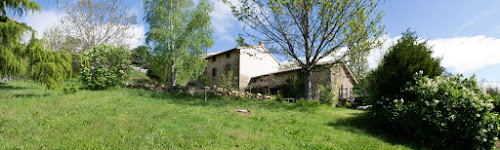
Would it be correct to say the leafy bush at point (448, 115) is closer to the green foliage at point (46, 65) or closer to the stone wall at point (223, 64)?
Answer: the green foliage at point (46, 65)

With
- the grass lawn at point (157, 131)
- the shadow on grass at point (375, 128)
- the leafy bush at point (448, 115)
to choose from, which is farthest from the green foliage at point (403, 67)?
the grass lawn at point (157, 131)

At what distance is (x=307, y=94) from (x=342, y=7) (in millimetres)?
4924

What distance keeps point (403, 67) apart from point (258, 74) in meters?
22.3

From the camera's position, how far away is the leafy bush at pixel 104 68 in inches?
557

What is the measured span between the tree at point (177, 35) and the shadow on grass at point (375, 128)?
531 inches

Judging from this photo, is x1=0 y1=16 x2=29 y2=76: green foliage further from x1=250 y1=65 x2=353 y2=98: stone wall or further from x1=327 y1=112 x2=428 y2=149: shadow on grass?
x1=250 y1=65 x2=353 y2=98: stone wall

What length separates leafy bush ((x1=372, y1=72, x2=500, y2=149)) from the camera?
709cm

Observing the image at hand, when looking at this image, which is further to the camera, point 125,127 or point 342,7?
point 342,7

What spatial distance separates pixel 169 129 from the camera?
6191mm

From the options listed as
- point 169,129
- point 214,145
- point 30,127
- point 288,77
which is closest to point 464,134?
A: point 214,145

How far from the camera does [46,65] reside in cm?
1061

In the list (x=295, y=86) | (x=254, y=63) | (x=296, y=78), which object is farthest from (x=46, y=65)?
(x=254, y=63)

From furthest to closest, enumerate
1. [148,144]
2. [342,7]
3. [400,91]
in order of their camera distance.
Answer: [342,7] < [400,91] < [148,144]

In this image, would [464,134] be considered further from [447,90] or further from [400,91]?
[400,91]
